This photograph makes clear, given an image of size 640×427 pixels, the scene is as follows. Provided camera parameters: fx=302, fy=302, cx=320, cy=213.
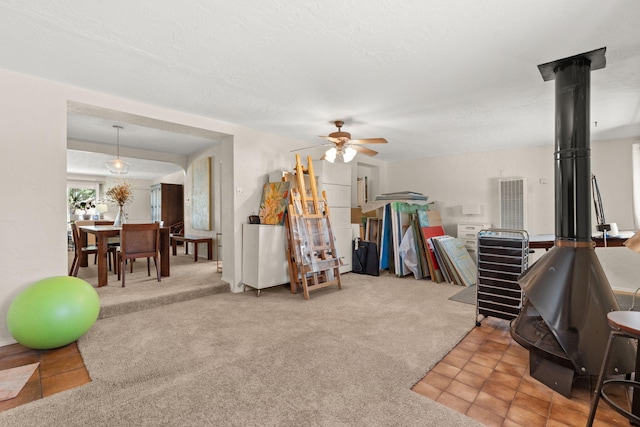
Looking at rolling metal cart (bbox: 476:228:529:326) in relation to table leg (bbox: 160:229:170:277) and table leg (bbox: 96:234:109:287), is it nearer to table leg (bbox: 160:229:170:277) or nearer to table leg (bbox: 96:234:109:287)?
table leg (bbox: 160:229:170:277)

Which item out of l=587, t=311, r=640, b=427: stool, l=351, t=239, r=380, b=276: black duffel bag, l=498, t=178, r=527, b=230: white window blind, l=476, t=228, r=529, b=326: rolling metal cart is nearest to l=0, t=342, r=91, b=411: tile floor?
l=587, t=311, r=640, b=427: stool

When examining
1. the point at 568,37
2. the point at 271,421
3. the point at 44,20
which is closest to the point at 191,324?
the point at 271,421

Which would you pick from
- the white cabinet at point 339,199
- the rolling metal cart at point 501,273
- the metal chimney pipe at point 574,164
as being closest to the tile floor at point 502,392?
the rolling metal cart at point 501,273

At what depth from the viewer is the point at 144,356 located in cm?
242

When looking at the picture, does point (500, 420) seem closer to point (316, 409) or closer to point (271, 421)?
point (316, 409)

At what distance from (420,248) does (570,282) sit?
3331 millimetres

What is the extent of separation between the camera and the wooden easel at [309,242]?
4160 millimetres

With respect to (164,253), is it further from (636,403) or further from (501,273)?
(636,403)

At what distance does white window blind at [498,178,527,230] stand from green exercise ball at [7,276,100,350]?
6.38 metres

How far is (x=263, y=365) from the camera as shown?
2.28 meters

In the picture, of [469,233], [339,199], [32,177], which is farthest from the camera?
[469,233]

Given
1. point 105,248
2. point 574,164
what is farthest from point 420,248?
point 105,248

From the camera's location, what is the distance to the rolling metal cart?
2.94 metres

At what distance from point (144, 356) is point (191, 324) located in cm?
69
